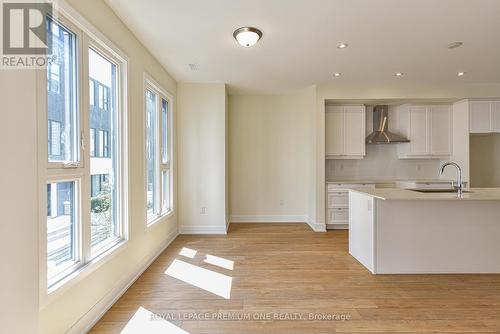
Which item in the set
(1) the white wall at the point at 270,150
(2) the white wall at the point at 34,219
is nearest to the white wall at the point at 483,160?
(1) the white wall at the point at 270,150

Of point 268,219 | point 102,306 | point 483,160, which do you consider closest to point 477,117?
point 483,160

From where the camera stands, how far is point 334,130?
506cm

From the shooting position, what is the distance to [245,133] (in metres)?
5.53

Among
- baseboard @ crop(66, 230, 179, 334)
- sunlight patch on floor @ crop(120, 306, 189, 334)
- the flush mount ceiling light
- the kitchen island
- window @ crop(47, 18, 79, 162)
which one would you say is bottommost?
sunlight patch on floor @ crop(120, 306, 189, 334)

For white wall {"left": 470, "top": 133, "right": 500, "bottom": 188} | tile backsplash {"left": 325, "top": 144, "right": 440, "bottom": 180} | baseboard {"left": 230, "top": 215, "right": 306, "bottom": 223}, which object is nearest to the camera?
white wall {"left": 470, "top": 133, "right": 500, "bottom": 188}

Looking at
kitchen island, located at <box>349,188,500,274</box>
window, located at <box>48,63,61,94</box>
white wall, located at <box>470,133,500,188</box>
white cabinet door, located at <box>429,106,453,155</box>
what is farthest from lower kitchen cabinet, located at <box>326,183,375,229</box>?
window, located at <box>48,63,61,94</box>

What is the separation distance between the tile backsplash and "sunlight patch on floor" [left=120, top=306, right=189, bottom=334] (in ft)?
13.9

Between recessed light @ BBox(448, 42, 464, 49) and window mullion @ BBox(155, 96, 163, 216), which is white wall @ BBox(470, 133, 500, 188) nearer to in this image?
recessed light @ BBox(448, 42, 464, 49)

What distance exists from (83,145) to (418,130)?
18.5 ft

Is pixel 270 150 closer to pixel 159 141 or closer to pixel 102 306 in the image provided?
→ pixel 159 141

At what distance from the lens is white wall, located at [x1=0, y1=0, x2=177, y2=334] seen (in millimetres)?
1010

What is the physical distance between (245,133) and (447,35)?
3.62 meters

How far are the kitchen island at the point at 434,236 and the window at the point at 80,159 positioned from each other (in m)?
2.87

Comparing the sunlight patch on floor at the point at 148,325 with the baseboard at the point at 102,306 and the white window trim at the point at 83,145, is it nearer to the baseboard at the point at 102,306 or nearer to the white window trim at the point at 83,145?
the baseboard at the point at 102,306
